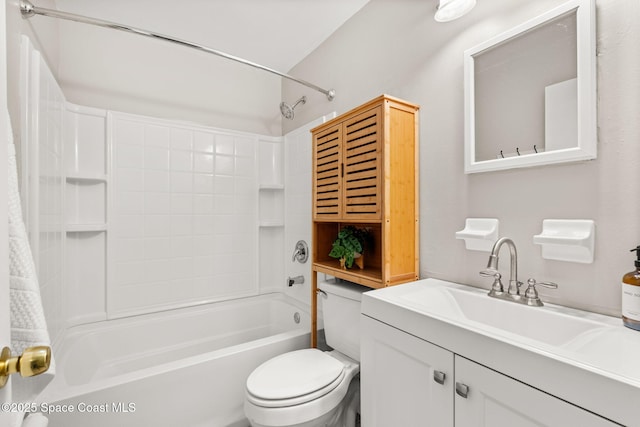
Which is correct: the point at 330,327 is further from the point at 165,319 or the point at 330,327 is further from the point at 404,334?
the point at 165,319

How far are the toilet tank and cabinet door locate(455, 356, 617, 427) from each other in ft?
2.12

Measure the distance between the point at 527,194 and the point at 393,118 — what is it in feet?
2.02

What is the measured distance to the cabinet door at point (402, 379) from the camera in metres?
0.84

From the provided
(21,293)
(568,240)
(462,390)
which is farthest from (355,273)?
(21,293)

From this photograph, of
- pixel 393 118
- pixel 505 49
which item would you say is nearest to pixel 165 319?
pixel 393 118

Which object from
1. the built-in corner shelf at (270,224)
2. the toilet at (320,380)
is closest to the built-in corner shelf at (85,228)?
the built-in corner shelf at (270,224)

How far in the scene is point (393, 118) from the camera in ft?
4.29

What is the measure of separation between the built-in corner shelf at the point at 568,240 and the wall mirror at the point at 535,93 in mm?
208

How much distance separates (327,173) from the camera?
5.40 ft

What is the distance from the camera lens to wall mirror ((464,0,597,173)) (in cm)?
89

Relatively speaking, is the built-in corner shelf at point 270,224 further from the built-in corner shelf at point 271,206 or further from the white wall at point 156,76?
the white wall at point 156,76

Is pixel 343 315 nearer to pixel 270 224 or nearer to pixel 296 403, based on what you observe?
pixel 296 403

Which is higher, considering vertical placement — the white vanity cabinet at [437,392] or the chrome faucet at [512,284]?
the chrome faucet at [512,284]

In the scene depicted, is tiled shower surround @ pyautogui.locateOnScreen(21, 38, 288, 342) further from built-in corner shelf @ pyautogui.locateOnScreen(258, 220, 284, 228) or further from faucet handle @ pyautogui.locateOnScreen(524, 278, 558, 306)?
faucet handle @ pyautogui.locateOnScreen(524, 278, 558, 306)
